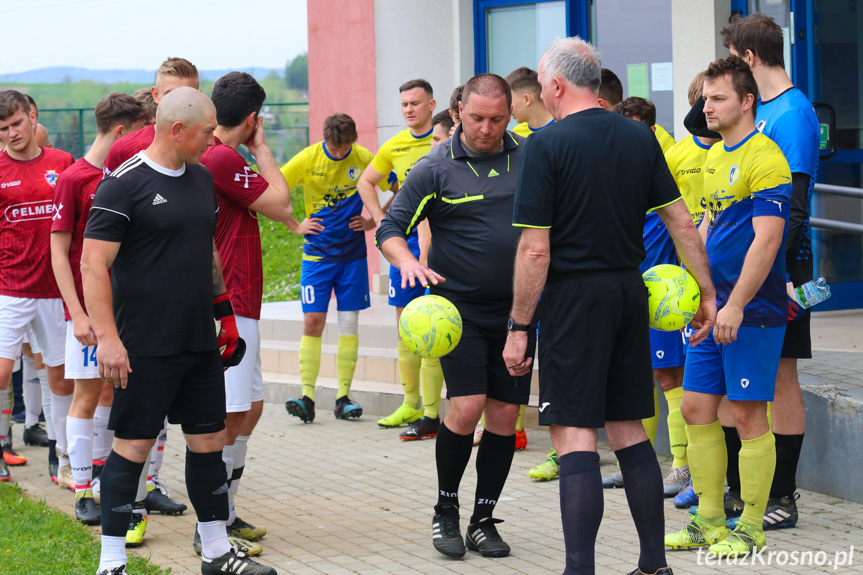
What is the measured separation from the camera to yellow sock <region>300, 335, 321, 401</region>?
8.82m

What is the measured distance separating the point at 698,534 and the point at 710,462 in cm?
36

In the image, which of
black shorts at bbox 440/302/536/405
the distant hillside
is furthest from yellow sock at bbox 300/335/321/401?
the distant hillside

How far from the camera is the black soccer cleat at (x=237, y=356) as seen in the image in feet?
16.6

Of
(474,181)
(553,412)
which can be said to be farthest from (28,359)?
(553,412)

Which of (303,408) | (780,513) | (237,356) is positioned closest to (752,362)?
(780,513)

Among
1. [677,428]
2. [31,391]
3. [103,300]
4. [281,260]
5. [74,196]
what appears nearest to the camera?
[103,300]

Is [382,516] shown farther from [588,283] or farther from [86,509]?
[588,283]

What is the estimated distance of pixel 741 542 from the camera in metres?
4.90

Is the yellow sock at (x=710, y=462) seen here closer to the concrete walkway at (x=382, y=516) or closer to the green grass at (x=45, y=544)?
the concrete walkway at (x=382, y=516)

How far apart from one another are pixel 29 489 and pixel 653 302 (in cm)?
461

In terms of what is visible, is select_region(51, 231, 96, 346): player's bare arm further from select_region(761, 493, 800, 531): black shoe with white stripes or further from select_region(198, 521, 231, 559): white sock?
select_region(761, 493, 800, 531): black shoe with white stripes

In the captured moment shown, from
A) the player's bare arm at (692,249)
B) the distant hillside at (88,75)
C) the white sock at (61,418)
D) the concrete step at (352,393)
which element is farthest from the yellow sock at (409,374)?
the distant hillside at (88,75)

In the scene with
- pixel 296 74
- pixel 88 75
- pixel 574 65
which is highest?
pixel 88 75

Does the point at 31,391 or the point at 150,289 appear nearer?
the point at 150,289
